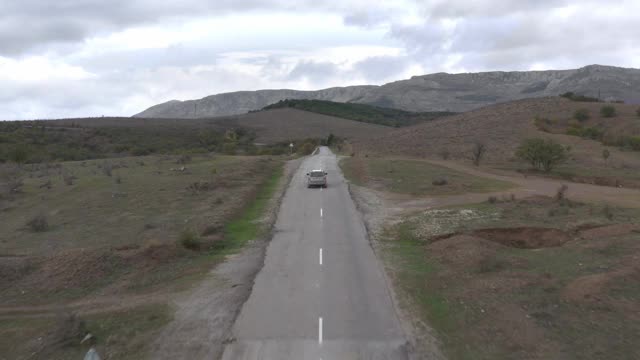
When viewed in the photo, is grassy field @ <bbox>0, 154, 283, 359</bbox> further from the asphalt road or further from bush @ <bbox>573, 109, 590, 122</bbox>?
bush @ <bbox>573, 109, 590, 122</bbox>

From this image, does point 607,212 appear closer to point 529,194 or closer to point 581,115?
point 529,194

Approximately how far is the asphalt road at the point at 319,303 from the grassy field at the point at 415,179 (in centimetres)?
1196

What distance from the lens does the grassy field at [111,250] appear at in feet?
58.2

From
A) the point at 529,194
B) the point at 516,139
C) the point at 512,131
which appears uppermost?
the point at 512,131

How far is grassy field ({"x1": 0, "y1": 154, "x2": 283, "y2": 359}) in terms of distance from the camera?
698 inches

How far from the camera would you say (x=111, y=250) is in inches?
971

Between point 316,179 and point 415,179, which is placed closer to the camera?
point 316,179

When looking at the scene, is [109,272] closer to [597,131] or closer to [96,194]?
[96,194]

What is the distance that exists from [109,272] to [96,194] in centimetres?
2175

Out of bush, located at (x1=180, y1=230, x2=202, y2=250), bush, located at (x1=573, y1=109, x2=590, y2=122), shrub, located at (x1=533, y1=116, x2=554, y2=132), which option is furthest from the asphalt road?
bush, located at (x1=573, y1=109, x2=590, y2=122)

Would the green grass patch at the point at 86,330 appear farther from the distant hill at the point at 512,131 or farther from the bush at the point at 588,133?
the bush at the point at 588,133

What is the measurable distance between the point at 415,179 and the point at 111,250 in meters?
26.6

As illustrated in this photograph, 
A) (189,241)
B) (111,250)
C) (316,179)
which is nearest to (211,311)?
(189,241)

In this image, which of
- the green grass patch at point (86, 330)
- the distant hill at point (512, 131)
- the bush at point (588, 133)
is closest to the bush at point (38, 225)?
the green grass patch at point (86, 330)
